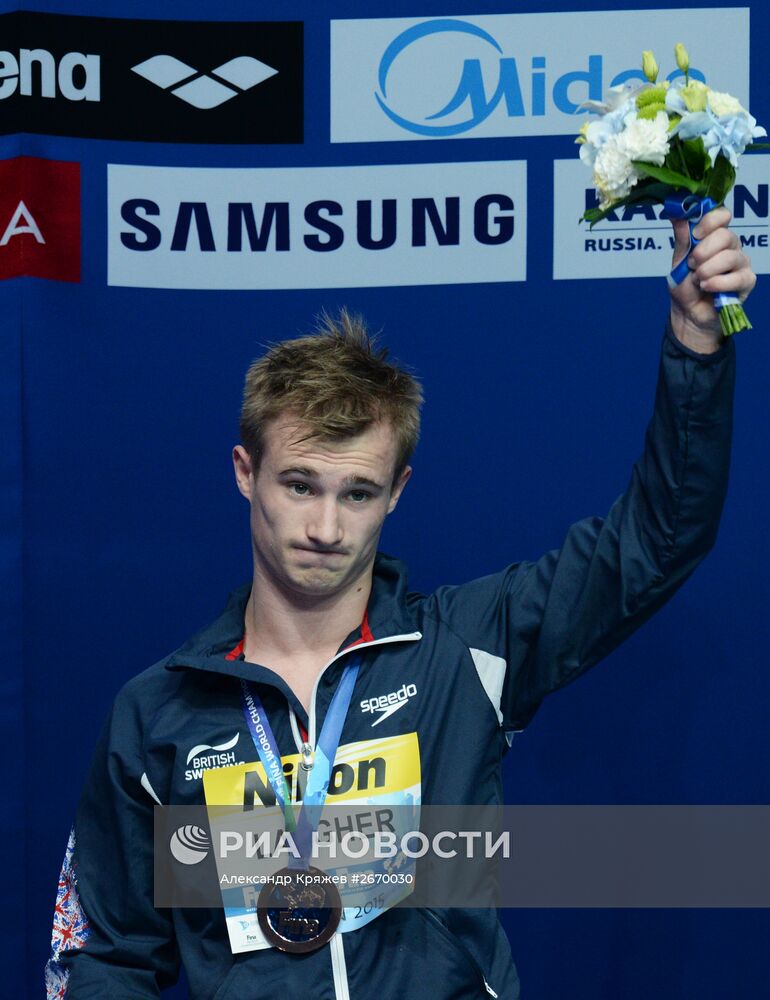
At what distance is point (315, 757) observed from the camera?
1.94 m

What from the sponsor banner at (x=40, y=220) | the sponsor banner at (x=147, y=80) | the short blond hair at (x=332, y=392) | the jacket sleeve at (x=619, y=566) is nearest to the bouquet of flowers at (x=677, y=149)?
the jacket sleeve at (x=619, y=566)

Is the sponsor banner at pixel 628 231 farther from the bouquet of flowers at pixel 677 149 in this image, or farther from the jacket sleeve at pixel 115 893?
the jacket sleeve at pixel 115 893

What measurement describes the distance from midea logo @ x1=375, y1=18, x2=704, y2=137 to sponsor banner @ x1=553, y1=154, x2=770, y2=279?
14 centimetres

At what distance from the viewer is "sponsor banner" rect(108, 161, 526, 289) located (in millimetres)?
2982

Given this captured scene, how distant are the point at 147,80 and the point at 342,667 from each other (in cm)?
155

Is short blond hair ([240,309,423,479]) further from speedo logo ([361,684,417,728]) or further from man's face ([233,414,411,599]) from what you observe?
speedo logo ([361,684,417,728])

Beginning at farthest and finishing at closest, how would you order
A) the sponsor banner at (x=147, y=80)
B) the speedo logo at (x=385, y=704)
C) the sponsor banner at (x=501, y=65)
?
the sponsor banner at (x=147, y=80) → the sponsor banner at (x=501, y=65) → the speedo logo at (x=385, y=704)

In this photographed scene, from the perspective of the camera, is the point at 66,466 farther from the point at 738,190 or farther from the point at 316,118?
the point at 738,190

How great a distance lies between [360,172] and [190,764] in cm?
147

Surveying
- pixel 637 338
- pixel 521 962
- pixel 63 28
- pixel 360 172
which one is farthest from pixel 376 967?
pixel 63 28

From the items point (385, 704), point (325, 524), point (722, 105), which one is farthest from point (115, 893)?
point (722, 105)

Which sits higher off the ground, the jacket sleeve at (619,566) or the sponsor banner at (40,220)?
the sponsor banner at (40,220)

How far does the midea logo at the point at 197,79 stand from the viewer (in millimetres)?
3021

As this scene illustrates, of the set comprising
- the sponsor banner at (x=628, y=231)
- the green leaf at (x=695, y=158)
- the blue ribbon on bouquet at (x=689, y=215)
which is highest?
the sponsor banner at (x=628, y=231)
